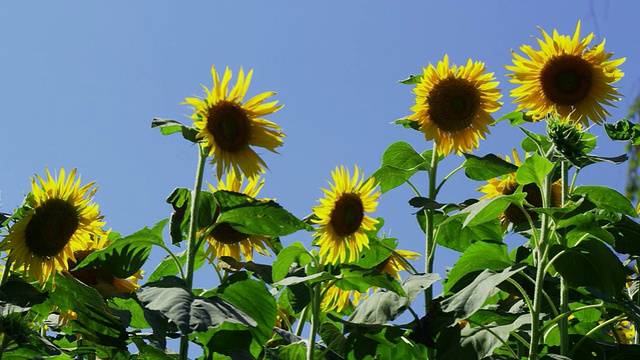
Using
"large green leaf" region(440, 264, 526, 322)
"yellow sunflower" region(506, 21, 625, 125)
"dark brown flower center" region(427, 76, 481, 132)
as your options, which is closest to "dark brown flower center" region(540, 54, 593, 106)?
"yellow sunflower" region(506, 21, 625, 125)

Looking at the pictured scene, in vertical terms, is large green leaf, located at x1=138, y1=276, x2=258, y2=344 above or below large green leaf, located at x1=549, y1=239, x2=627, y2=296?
below

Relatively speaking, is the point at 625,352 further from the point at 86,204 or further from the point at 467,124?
the point at 86,204

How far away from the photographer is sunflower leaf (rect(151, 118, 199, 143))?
8.89 ft

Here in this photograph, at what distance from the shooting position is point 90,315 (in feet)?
9.12

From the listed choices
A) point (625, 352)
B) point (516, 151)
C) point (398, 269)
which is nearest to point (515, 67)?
point (516, 151)

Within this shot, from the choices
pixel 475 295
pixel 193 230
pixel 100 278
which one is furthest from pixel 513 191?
pixel 100 278

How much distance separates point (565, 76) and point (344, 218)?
1.05 m

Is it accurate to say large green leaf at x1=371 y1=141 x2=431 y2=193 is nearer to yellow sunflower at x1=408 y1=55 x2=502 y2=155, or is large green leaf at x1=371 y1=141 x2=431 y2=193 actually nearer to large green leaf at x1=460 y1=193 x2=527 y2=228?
yellow sunflower at x1=408 y1=55 x2=502 y2=155

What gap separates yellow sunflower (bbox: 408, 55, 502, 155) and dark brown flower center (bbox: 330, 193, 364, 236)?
0.45 m

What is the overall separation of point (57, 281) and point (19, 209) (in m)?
0.27

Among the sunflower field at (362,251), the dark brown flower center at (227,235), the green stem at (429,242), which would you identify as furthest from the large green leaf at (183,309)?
the green stem at (429,242)

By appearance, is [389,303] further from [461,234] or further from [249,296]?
[461,234]

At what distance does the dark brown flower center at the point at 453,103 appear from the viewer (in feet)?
11.5

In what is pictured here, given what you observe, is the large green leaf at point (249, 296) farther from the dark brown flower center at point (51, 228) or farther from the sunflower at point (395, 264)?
Result: the sunflower at point (395, 264)
